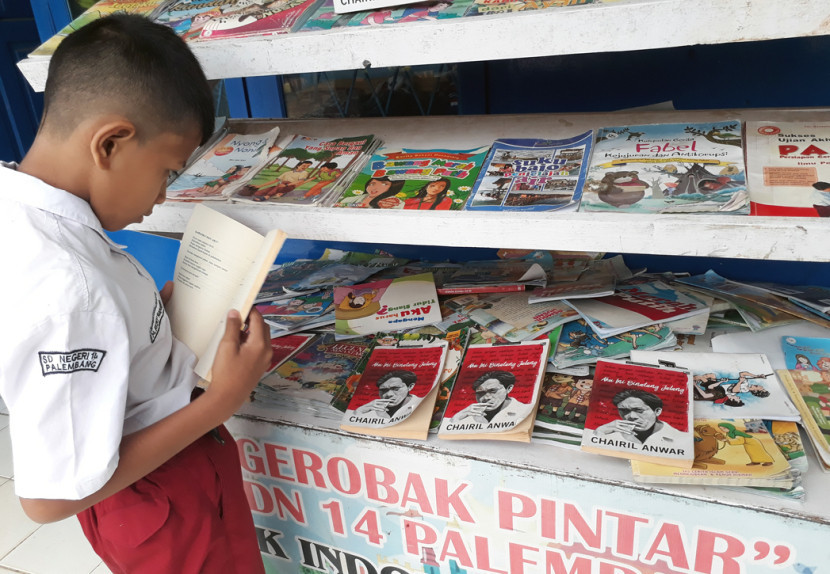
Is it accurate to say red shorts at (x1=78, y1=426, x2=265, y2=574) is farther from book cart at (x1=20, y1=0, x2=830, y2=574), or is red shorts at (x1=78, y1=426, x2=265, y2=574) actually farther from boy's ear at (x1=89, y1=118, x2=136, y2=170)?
boy's ear at (x1=89, y1=118, x2=136, y2=170)

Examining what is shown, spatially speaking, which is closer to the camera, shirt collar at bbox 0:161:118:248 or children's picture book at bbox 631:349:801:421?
shirt collar at bbox 0:161:118:248

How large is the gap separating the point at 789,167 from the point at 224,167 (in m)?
1.16

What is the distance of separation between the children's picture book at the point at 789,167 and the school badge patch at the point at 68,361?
999mm

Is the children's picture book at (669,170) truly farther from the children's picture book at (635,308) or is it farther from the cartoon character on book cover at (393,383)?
the cartoon character on book cover at (393,383)

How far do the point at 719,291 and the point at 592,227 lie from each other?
24.9 inches

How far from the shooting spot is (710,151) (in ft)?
3.68

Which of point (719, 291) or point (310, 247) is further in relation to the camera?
point (310, 247)

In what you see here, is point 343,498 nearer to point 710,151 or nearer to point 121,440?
point 121,440

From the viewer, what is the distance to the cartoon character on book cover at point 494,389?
3.74 feet

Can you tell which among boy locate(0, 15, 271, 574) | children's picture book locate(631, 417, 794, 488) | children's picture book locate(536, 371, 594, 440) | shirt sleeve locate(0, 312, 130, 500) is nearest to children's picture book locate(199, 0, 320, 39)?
boy locate(0, 15, 271, 574)

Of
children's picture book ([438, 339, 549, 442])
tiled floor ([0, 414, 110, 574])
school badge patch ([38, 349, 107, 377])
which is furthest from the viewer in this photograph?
tiled floor ([0, 414, 110, 574])

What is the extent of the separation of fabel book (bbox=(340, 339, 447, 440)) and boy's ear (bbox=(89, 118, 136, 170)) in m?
0.64

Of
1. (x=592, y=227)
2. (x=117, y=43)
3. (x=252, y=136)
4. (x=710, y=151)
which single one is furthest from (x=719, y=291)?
(x=117, y=43)

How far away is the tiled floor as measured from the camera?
5.84 ft
